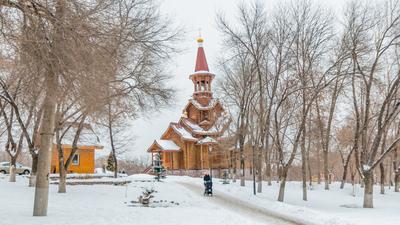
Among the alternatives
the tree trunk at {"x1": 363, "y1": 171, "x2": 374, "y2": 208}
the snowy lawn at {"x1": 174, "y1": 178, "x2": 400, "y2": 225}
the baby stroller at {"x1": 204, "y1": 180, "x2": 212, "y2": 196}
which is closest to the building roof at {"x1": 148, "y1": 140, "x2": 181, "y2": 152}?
the snowy lawn at {"x1": 174, "y1": 178, "x2": 400, "y2": 225}

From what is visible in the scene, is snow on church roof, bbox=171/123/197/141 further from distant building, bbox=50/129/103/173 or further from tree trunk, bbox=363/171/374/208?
tree trunk, bbox=363/171/374/208

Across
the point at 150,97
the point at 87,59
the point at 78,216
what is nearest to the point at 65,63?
the point at 87,59

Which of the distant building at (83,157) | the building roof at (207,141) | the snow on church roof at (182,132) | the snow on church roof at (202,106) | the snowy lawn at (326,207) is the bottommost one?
the snowy lawn at (326,207)

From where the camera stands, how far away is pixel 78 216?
13.2 metres

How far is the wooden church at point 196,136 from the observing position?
166 ft

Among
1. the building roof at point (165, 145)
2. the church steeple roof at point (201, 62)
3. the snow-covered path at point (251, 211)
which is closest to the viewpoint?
the snow-covered path at point (251, 211)

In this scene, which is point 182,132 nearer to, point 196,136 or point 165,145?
point 196,136

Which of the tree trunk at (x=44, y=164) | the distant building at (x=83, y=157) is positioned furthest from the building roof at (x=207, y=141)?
the tree trunk at (x=44, y=164)

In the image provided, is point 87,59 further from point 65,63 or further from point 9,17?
point 9,17

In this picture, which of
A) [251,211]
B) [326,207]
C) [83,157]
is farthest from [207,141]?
[251,211]

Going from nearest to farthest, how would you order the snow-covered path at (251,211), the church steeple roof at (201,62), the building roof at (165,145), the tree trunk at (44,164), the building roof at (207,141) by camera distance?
the tree trunk at (44,164), the snow-covered path at (251,211), the building roof at (207,141), the building roof at (165,145), the church steeple roof at (201,62)

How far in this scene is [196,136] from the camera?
2072 inches

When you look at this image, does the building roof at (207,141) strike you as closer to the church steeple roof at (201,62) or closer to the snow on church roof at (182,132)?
the snow on church roof at (182,132)

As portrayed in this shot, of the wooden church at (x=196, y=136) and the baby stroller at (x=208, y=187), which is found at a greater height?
the wooden church at (x=196, y=136)
